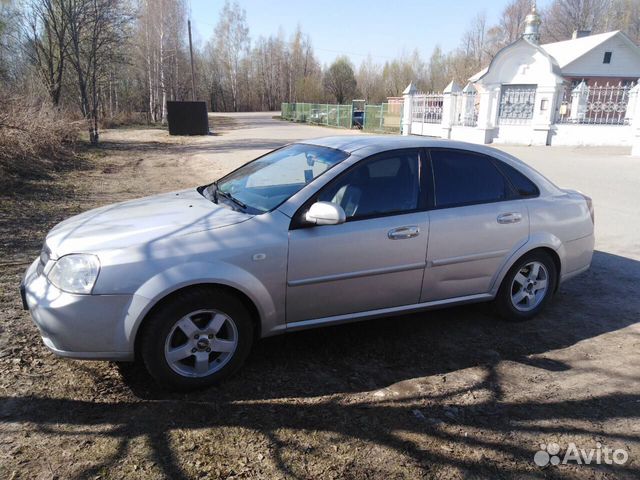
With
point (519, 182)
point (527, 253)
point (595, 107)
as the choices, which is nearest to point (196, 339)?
point (527, 253)

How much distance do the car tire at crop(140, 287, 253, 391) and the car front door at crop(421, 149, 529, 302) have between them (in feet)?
5.00

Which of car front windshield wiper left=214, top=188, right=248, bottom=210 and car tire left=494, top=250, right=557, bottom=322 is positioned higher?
car front windshield wiper left=214, top=188, right=248, bottom=210

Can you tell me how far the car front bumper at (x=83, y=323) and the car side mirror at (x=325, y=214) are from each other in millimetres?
1268

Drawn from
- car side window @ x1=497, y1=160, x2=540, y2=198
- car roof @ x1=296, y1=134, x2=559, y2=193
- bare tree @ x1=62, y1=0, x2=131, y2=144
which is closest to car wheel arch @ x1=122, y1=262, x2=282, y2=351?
car roof @ x1=296, y1=134, x2=559, y2=193

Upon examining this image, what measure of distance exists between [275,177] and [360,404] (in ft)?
6.53

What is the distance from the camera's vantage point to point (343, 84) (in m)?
67.9

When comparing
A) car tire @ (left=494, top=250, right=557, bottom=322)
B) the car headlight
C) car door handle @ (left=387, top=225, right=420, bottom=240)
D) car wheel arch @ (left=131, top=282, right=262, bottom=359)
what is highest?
car door handle @ (left=387, top=225, right=420, bottom=240)

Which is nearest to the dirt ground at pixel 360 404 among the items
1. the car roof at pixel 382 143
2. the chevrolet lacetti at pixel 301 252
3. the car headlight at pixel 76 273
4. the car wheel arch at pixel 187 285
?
the chevrolet lacetti at pixel 301 252

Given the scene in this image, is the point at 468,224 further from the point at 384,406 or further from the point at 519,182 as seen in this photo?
the point at 384,406

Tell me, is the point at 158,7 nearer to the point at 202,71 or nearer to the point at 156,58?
the point at 156,58

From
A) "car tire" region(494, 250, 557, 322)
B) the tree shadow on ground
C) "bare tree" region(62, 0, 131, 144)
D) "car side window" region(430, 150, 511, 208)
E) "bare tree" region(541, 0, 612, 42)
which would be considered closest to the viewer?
the tree shadow on ground

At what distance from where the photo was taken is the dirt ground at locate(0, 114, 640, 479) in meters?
2.55

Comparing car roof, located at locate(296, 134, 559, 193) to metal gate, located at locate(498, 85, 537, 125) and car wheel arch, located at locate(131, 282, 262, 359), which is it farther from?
metal gate, located at locate(498, 85, 537, 125)

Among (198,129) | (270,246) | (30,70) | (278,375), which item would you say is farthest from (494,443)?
(198,129)
